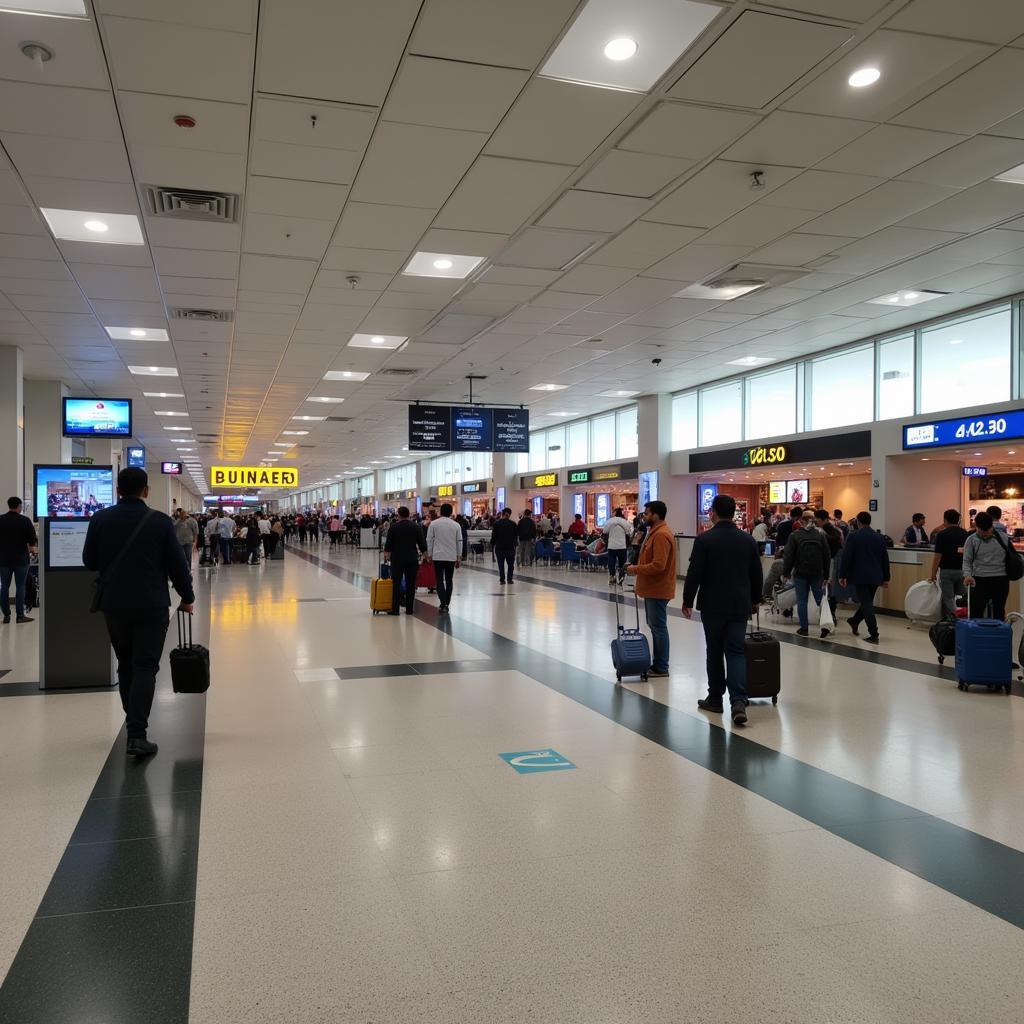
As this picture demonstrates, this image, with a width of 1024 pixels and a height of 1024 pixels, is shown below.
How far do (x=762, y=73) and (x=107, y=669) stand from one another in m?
6.61

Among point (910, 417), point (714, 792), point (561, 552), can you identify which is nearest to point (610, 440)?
point (561, 552)

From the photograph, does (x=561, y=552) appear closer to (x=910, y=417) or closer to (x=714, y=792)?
(x=910, y=417)

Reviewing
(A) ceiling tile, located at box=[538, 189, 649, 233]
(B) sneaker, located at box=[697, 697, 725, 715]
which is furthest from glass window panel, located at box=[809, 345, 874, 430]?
(B) sneaker, located at box=[697, 697, 725, 715]

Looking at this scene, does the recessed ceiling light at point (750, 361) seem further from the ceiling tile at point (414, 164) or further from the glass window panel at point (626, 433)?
the ceiling tile at point (414, 164)

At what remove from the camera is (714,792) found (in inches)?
172

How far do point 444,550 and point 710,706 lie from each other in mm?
6647

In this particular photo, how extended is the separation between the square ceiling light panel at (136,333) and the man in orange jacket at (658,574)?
853 cm

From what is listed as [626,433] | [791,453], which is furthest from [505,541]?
[626,433]

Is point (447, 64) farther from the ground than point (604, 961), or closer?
farther from the ground

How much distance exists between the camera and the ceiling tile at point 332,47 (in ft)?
15.1

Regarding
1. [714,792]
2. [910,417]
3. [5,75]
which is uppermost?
[5,75]

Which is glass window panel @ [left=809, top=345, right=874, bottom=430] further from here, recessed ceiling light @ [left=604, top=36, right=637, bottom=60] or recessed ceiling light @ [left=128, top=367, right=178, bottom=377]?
recessed ceiling light @ [left=128, top=367, right=178, bottom=377]

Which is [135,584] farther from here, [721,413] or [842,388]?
[721,413]

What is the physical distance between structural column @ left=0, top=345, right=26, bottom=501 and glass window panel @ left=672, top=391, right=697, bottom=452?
13494 millimetres
